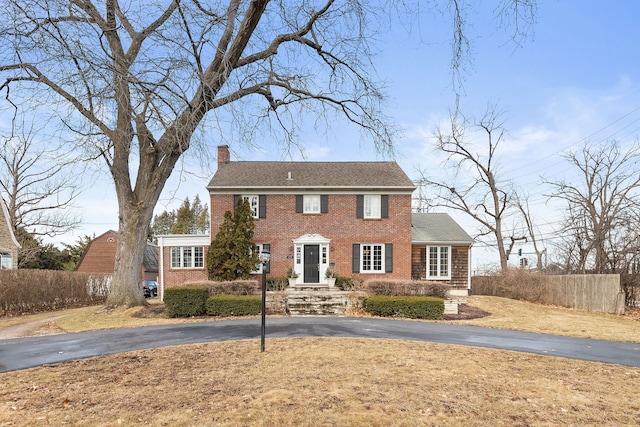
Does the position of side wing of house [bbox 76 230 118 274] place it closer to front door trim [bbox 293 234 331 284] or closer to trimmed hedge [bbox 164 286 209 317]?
front door trim [bbox 293 234 331 284]

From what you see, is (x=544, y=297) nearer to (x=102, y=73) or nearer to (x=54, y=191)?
(x=102, y=73)

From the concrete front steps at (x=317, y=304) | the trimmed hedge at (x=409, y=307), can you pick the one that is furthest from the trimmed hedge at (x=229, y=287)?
the trimmed hedge at (x=409, y=307)

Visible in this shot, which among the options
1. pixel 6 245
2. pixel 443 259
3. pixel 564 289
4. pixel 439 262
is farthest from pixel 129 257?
pixel 564 289

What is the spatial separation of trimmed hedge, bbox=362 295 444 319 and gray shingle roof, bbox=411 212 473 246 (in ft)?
28.4

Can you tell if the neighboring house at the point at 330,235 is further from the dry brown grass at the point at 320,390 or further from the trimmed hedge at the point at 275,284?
the dry brown grass at the point at 320,390

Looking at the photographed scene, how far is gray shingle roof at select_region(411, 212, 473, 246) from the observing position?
22.7 metres

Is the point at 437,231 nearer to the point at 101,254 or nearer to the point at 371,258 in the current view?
the point at 371,258

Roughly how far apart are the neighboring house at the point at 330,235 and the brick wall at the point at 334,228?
0.16 feet

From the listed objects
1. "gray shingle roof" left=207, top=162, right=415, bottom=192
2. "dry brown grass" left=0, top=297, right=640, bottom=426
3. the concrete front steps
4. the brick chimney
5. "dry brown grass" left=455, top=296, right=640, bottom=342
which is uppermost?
the brick chimney

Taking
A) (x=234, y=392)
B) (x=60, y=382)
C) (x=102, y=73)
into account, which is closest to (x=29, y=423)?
(x=60, y=382)

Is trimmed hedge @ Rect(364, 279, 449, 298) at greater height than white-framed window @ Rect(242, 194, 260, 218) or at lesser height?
lesser

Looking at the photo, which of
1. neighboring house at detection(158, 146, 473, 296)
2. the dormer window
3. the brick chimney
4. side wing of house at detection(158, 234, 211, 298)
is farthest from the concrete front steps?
the brick chimney

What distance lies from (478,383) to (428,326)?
614 cm

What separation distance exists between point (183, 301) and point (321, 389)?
30.7 ft
